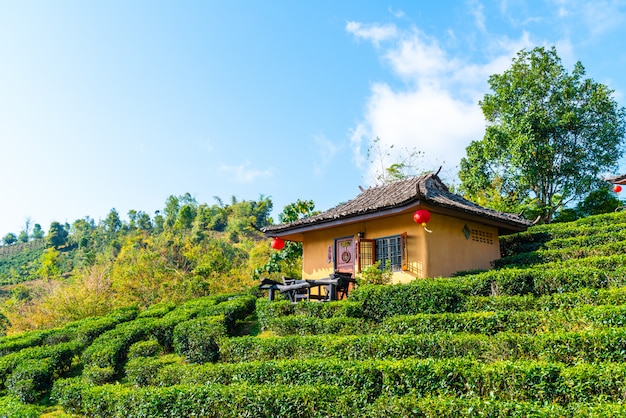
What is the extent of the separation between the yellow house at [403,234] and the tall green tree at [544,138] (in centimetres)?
903

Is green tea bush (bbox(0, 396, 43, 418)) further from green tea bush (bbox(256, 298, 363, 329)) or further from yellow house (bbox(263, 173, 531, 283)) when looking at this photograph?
yellow house (bbox(263, 173, 531, 283))

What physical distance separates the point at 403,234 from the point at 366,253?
139 cm

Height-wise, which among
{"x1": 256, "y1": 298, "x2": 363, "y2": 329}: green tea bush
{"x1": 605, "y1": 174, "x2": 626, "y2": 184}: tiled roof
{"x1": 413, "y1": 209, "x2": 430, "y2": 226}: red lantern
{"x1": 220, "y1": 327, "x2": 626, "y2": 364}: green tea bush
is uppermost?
{"x1": 605, "y1": 174, "x2": 626, "y2": 184}: tiled roof

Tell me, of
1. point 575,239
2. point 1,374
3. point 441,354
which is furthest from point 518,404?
point 1,374

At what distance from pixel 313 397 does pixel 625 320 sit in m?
4.63

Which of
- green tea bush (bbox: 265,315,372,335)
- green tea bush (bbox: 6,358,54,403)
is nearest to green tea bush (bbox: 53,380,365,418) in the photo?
green tea bush (bbox: 6,358,54,403)

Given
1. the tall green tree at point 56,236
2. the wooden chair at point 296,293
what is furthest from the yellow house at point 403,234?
the tall green tree at point 56,236

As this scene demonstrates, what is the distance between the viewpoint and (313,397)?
6258 mm

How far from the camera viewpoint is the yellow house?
12531 mm

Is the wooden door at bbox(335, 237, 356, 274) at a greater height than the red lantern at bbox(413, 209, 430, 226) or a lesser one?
lesser

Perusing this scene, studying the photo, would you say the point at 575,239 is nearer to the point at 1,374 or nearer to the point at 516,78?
the point at 516,78

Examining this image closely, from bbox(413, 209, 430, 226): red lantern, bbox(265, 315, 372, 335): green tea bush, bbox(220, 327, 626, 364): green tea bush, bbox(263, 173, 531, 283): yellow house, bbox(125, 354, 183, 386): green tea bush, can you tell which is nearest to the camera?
bbox(220, 327, 626, 364): green tea bush

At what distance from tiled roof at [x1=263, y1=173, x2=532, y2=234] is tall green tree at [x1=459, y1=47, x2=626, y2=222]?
8581mm

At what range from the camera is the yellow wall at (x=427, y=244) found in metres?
12.6
